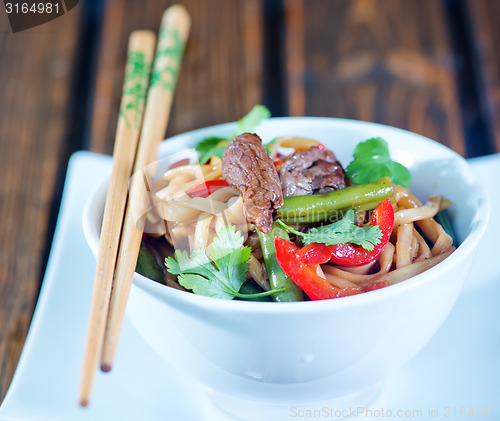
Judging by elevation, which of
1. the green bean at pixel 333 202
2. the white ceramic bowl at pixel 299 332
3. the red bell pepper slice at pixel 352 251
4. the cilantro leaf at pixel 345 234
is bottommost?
the white ceramic bowl at pixel 299 332

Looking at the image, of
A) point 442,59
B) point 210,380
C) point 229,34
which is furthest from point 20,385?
point 442,59

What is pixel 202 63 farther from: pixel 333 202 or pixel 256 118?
pixel 333 202

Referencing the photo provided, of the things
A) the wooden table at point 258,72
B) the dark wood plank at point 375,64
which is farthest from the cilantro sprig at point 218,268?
the dark wood plank at point 375,64

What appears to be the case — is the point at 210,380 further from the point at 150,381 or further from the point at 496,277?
the point at 496,277

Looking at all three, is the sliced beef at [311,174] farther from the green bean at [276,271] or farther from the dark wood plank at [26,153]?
the dark wood plank at [26,153]

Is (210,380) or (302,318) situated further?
(210,380)

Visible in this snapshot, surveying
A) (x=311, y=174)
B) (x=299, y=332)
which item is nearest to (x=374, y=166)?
(x=311, y=174)

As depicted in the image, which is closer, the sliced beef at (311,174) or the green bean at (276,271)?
the green bean at (276,271)

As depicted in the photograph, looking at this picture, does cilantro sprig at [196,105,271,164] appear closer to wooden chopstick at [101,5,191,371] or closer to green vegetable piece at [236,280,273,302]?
wooden chopstick at [101,5,191,371]
